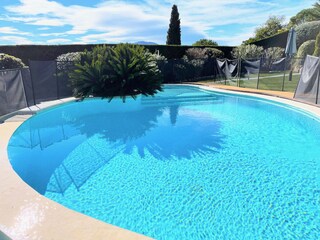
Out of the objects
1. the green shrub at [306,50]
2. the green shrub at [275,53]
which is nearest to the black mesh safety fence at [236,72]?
the green shrub at [306,50]

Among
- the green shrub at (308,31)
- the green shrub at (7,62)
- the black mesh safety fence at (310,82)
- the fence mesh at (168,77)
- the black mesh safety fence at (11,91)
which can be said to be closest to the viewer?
the black mesh safety fence at (11,91)

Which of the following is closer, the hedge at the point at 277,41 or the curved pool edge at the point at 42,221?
the curved pool edge at the point at 42,221

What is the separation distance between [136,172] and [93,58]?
888 cm

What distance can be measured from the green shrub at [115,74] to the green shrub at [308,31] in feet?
52.9

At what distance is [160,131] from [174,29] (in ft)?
69.7

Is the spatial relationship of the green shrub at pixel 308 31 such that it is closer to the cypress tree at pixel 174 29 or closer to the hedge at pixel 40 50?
the cypress tree at pixel 174 29

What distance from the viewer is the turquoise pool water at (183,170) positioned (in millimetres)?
3342

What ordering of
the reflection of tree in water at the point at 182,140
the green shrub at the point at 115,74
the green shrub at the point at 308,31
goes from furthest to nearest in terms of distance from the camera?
the green shrub at the point at 308,31
the green shrub at the point at 115,74
the reflection of tree in water at the point at 182,140

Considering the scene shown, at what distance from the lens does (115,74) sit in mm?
Answer: 12336

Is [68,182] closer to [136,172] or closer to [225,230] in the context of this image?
[136,172]

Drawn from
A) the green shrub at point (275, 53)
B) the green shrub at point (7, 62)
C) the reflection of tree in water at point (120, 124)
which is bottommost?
the reflection of tree in water at point (120, 124)

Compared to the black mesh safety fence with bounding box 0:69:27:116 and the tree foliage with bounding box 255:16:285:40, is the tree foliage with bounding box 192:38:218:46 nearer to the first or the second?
the tree foliage with bounding box 255:16:285:40

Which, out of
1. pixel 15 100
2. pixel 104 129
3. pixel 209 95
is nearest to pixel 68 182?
pixel 104 129

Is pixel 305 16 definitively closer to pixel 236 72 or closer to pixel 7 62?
pixel 236 72
